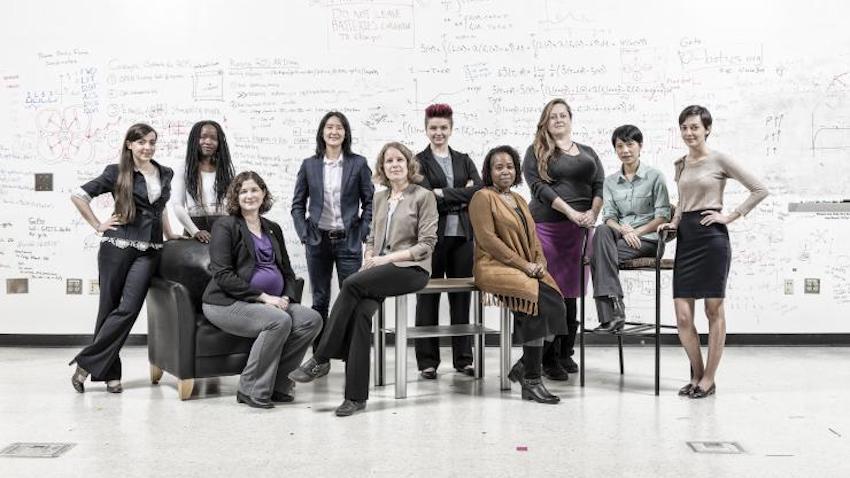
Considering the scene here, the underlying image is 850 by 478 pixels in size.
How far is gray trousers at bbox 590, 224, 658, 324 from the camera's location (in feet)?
14.1

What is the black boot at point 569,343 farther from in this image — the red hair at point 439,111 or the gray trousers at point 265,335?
the gray trousers at point 265,335

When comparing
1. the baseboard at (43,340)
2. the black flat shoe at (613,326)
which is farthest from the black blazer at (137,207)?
the black flat shoe at (613,326)

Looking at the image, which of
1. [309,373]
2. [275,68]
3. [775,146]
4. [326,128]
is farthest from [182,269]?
[775,146]

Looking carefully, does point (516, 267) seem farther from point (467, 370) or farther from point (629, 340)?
point (629, 340)

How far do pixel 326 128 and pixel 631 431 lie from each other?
2419 mm

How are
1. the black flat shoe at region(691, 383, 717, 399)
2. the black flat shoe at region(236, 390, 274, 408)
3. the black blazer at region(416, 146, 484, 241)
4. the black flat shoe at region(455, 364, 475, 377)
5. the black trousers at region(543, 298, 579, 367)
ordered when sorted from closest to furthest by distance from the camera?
the black flat shoe at region(236, 390, 274, 408) < the black flat shoe at region(691, 383, 717, 399) < the black blazer at region(416, 146, 484, 241) < the black trousers at region(543, 298, 579, 367) < the black flat shoe at region(455, 364, 475, 377)

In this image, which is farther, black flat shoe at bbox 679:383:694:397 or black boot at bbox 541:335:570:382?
black boot at bbox 541:335:570:382

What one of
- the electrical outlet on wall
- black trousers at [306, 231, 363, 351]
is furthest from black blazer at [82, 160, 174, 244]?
the electrical outlet on wall

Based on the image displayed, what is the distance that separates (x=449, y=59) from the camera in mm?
5957

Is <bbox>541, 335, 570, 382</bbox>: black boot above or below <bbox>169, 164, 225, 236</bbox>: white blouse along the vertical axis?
below

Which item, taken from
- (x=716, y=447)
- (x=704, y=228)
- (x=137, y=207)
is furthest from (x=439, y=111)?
(x=716, y=447)

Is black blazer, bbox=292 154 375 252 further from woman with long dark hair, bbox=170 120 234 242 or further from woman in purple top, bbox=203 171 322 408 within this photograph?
woman in purple top, bbox=203 171 322 408

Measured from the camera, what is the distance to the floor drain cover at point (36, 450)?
3.22m

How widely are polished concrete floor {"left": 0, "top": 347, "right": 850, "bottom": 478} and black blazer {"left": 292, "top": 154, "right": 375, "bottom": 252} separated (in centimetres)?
86
